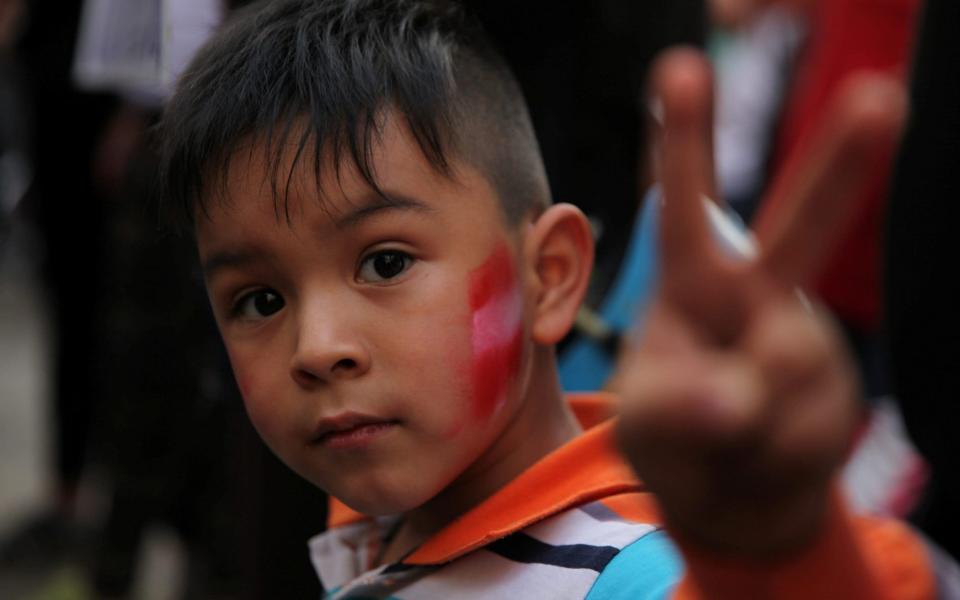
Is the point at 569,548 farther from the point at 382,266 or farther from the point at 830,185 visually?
the point at 830,185

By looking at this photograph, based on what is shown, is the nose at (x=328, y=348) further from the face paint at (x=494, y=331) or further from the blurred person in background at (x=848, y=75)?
the blurred person in background at (x=848, y=75)

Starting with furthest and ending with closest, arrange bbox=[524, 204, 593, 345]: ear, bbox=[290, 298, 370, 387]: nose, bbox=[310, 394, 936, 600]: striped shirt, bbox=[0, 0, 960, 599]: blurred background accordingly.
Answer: bbox=[0, 0, 960, 599]: blurred background
bbox=[524, 204, 593, 345]: ear
bbox=[290, 298, 370, 387]: nose
bbox=[310, 394, 936, 600]: striped shirt

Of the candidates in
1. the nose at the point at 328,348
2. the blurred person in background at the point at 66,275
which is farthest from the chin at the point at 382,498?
the blurred person in background at the point at 66,275

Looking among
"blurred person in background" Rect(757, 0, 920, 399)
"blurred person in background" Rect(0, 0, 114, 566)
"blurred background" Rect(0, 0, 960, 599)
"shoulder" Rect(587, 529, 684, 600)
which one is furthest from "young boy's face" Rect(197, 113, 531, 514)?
"blurred person in background" Rect(0, 0, 114, 566)

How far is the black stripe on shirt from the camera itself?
97cm

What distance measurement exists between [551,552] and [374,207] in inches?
12.9

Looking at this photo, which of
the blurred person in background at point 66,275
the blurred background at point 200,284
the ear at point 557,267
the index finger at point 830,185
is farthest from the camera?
the blurred person in background at point 66,275

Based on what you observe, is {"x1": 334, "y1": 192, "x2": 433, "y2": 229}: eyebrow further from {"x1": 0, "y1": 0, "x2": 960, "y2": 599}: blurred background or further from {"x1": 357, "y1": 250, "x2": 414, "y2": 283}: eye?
{"x1": 0, "y1": 0, "x2": 960, "y2": 599}: blurred background

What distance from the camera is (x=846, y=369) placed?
2.03 feet

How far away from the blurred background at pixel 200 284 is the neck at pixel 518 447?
36 centimetres

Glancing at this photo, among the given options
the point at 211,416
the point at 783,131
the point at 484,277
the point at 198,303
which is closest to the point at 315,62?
the point at 484,277

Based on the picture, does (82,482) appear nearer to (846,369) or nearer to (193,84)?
(193,84)

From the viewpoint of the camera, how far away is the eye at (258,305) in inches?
43.5

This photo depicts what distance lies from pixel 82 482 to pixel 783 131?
2.11m
